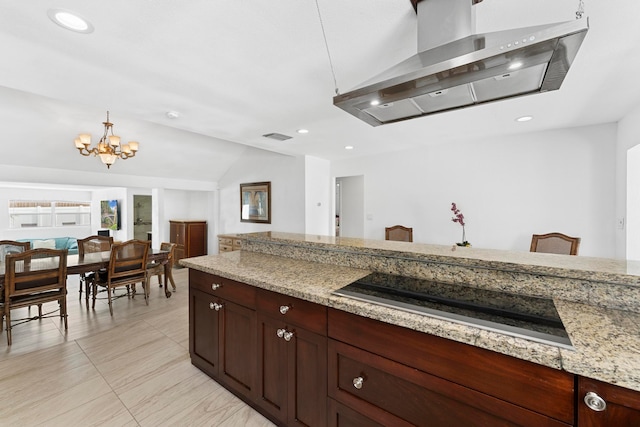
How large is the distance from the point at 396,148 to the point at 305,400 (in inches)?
153

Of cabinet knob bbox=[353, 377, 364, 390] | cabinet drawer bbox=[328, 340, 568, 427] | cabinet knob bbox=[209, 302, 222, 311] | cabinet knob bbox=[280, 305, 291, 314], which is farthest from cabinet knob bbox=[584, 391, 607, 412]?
cabinet knob bbox=[209, 302, 222, 311]

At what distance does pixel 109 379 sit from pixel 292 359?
5.58ft

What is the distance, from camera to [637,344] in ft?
2.81

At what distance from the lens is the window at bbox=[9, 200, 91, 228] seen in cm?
798

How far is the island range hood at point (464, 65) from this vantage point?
0.97m

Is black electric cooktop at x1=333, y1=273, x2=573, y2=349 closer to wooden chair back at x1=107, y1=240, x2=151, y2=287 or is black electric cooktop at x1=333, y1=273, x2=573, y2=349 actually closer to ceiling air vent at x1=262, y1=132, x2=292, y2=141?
ceiling air vent at x1=262, y1=132, x2=292, y2=141

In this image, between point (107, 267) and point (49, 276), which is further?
point (107, 267)

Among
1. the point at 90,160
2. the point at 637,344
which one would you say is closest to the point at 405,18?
the point at 637,344

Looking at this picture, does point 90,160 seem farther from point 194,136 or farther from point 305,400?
point 305,400

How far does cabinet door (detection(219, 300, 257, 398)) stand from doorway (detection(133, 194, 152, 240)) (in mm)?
7942

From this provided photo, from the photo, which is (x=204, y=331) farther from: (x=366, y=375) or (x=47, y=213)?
(x=47, y=213)

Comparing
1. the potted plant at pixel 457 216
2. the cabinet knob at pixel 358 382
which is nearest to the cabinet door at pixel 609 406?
the cabinet knob at pixel 358 382

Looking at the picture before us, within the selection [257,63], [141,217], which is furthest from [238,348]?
[141,217]

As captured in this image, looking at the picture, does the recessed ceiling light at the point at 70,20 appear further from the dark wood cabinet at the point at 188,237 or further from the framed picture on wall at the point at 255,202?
the dark wood cabinet at the point at 188,237
